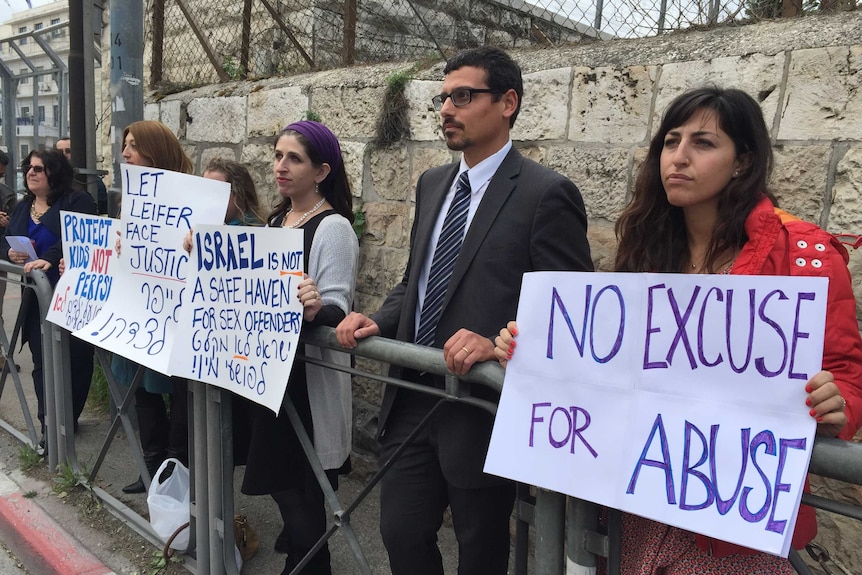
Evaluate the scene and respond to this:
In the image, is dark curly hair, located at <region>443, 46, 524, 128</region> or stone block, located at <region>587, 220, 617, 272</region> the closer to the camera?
dark curly hair, located at <region>443, 46, 524, 128</region>

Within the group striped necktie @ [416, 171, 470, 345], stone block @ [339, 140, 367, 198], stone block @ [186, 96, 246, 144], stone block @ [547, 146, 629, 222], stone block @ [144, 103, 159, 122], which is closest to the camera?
striped necktie @ [416, 171, 470, 345]

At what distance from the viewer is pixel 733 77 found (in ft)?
7.64

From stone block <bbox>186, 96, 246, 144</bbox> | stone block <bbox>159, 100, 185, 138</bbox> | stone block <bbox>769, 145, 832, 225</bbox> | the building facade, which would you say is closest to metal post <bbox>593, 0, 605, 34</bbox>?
stone block <bbox>769, 145, 832, 225</bbox>

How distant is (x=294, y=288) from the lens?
2.04 meters

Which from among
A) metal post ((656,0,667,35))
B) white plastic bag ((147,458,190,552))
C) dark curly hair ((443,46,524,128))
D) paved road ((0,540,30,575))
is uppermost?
metal post ((656,0,667,35))

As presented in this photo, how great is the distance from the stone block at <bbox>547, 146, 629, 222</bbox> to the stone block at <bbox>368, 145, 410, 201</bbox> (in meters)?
0.91

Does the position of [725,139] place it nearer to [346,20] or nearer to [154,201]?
[154,201]

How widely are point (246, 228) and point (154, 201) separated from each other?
2.46 feet

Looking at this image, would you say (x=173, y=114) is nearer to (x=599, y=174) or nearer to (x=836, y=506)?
(x=599, y=174)

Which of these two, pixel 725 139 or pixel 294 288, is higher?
pixel 725 139

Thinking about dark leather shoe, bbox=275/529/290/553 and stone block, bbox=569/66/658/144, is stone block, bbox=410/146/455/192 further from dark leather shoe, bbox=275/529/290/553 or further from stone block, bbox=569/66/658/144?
dark leather shoe, bbox=275/529/290/553

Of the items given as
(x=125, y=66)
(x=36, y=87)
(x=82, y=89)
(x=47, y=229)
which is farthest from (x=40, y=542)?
(x=36, y=87)

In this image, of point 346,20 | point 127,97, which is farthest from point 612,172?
point 127,97

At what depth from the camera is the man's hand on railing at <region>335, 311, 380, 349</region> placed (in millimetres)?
1921
